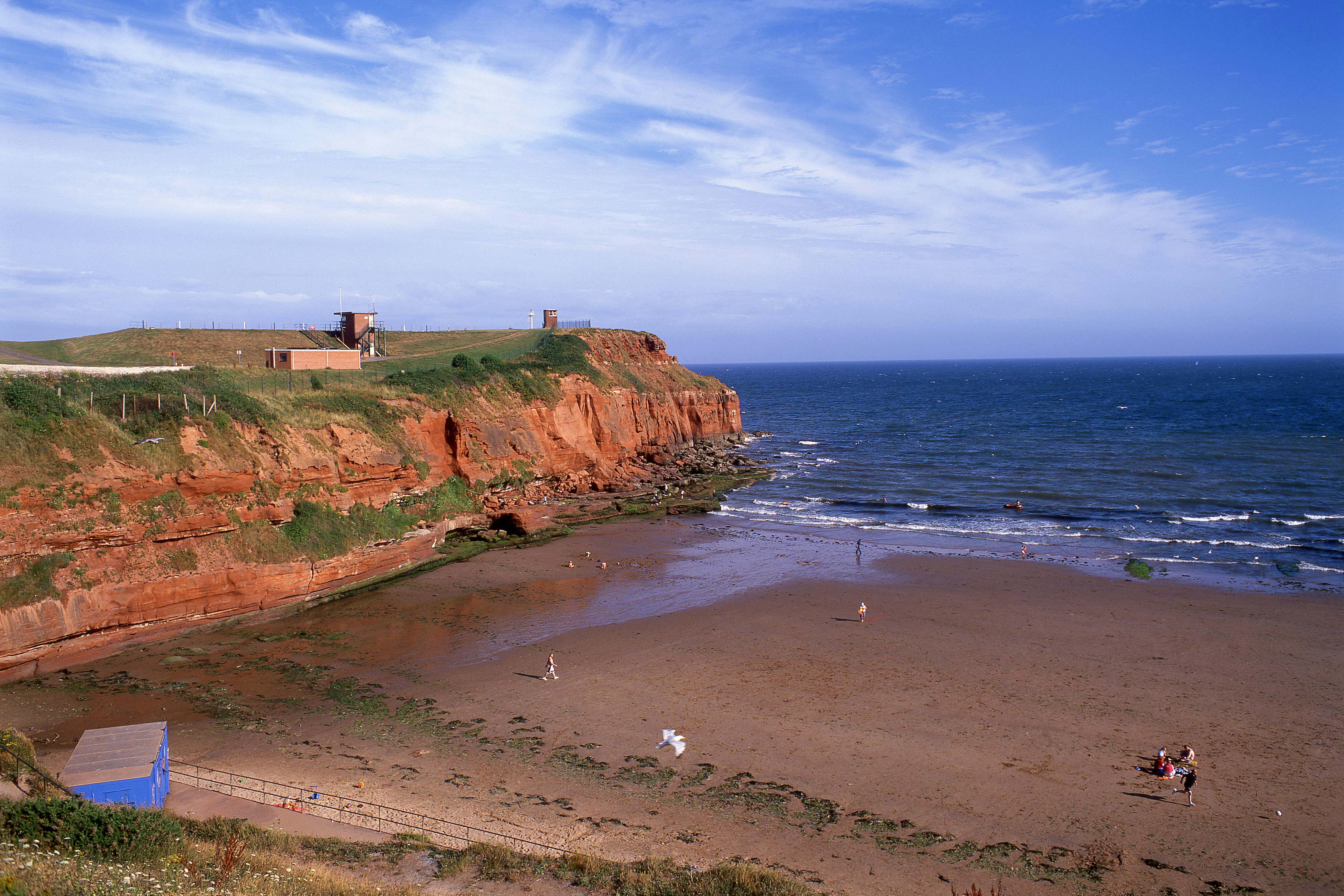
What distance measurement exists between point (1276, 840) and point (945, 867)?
710cm

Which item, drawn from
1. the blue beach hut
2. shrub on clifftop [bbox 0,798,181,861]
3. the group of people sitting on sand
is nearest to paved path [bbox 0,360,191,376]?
the blue beach hut

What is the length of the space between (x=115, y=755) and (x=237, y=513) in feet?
46.5

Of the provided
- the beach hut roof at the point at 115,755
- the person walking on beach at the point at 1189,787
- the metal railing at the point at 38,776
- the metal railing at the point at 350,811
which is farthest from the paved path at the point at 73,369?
the person walking on beach at the point at 1189,787

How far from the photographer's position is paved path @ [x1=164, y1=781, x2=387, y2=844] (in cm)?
1429

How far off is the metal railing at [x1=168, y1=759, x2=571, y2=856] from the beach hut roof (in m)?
1.11

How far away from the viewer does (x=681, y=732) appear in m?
19.8

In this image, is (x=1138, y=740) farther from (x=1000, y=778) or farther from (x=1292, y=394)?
(x=1292, y=394)

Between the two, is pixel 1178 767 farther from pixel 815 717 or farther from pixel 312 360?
pixel 312 360

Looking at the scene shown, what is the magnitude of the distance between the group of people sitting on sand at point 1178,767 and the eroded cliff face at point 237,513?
91.1ft

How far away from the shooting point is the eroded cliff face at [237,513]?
75.3ft

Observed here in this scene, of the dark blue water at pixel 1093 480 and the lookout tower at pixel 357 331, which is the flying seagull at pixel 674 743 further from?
the lookout tower at pixel 357 331

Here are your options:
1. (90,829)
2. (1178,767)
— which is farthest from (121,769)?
(1178,767)

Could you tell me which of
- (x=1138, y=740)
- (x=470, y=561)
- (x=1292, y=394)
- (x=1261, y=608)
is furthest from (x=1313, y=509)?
(x=1292, y=394)

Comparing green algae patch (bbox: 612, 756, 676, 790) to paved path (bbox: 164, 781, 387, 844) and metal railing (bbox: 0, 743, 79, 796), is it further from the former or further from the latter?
metal railing (bbox: 0, 743, 79, 796)
